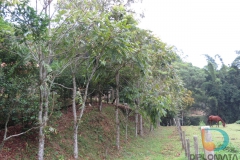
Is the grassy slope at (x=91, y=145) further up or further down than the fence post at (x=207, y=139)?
further down

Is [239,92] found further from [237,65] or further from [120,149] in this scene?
[120,149]

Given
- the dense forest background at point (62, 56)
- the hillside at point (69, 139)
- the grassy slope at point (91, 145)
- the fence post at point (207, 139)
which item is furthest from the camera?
the grassy slope at point (91, 145)

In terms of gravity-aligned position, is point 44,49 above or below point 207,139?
above

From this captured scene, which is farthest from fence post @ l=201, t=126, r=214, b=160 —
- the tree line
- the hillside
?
the hillside

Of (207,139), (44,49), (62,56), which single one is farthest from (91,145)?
(207,139)

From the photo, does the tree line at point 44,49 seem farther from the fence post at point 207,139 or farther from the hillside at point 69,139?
the fence post at point 207,139

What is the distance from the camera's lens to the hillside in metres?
6.64

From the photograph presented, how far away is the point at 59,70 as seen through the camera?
6.17 metres

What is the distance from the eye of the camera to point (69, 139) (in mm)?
8609

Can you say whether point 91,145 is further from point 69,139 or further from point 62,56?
point 62,56

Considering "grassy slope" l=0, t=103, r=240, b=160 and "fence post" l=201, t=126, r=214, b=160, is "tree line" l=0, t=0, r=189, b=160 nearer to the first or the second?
"grassy slope" l=0, t=103, r=240, b=160

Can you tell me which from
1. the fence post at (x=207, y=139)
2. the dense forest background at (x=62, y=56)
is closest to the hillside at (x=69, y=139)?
the dense forest background at (x=62, y=56)

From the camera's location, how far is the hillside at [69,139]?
6.64 meters

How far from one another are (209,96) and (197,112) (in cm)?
308
